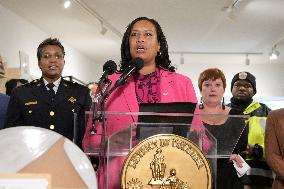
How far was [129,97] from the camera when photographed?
57.3 inches

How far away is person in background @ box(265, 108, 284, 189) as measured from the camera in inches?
89.0

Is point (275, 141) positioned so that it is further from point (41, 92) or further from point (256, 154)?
point (41, 92)

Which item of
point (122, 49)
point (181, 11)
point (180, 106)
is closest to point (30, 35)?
point (181, 11)

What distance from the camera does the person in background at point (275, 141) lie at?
2.26 metres

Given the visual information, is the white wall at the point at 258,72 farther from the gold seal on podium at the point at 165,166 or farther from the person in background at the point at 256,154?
the gold seal on podium at the point at 165,166

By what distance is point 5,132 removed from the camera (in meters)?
0.84

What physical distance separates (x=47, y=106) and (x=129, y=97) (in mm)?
1107

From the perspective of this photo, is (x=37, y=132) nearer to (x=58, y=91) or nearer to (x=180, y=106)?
(x=180, y=106)

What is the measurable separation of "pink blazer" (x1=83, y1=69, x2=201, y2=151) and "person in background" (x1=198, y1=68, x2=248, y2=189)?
9 centimetres

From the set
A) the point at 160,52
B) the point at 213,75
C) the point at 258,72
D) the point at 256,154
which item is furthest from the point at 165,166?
the point at 258,72

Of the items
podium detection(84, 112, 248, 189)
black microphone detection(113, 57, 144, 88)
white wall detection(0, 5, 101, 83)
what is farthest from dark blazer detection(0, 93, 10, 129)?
white wall detection(0, 5, 101, 83)

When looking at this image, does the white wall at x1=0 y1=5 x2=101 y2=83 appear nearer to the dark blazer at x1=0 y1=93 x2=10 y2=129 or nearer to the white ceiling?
the white ceiling

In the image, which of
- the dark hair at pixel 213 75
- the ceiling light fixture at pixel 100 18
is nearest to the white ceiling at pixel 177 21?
the ceiling light fixture at pixel 100 18

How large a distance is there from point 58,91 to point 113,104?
1152mm
